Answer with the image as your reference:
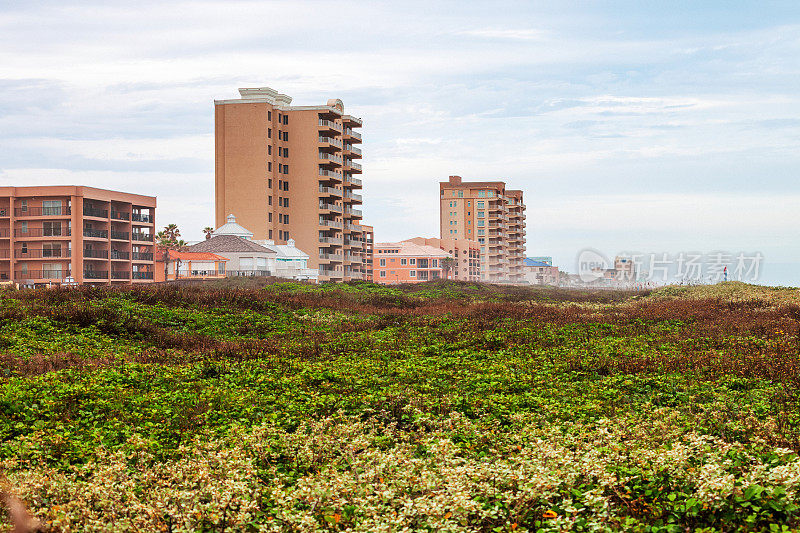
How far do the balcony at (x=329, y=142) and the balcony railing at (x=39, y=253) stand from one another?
31.5 meters

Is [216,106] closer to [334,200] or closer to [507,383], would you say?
[334,200]

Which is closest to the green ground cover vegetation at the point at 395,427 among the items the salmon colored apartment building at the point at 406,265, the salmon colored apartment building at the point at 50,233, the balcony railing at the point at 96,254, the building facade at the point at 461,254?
the salmon colored apartment building at the point at 50,233

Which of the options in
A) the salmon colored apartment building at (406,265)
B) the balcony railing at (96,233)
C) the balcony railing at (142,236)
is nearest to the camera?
the balcony railing at (96,233)

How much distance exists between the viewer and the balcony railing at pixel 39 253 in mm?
64812

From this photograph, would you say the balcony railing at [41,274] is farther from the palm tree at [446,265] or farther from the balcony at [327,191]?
the palm tree at [446,265]

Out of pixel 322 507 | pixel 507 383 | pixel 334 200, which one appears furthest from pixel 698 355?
pixel 334 200

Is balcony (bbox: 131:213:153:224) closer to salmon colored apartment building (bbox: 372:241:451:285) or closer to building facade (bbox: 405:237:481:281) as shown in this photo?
salmon colored apartment building (bbox: 372:241:451:285)

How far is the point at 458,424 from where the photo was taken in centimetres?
1023

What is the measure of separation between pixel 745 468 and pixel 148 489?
257 inches

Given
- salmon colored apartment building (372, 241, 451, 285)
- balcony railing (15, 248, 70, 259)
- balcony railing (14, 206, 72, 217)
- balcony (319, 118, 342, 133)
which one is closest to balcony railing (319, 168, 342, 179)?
balcony (319, 118, 342, 133)

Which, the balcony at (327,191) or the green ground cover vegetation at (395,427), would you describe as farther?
the balcony at (327,191)

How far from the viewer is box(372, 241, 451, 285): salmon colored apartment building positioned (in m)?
130

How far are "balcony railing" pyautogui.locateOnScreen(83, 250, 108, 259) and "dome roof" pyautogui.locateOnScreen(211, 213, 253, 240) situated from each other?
35.6 ft

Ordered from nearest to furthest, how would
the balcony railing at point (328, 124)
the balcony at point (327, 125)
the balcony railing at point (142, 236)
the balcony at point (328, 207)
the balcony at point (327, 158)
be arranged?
the balcony railing at point (142, 236) → the balcony at point (327, 125) → the balcony railing at point (328, 124) → the balcony at point (327, 158) → the balcony at point (328, 207)
